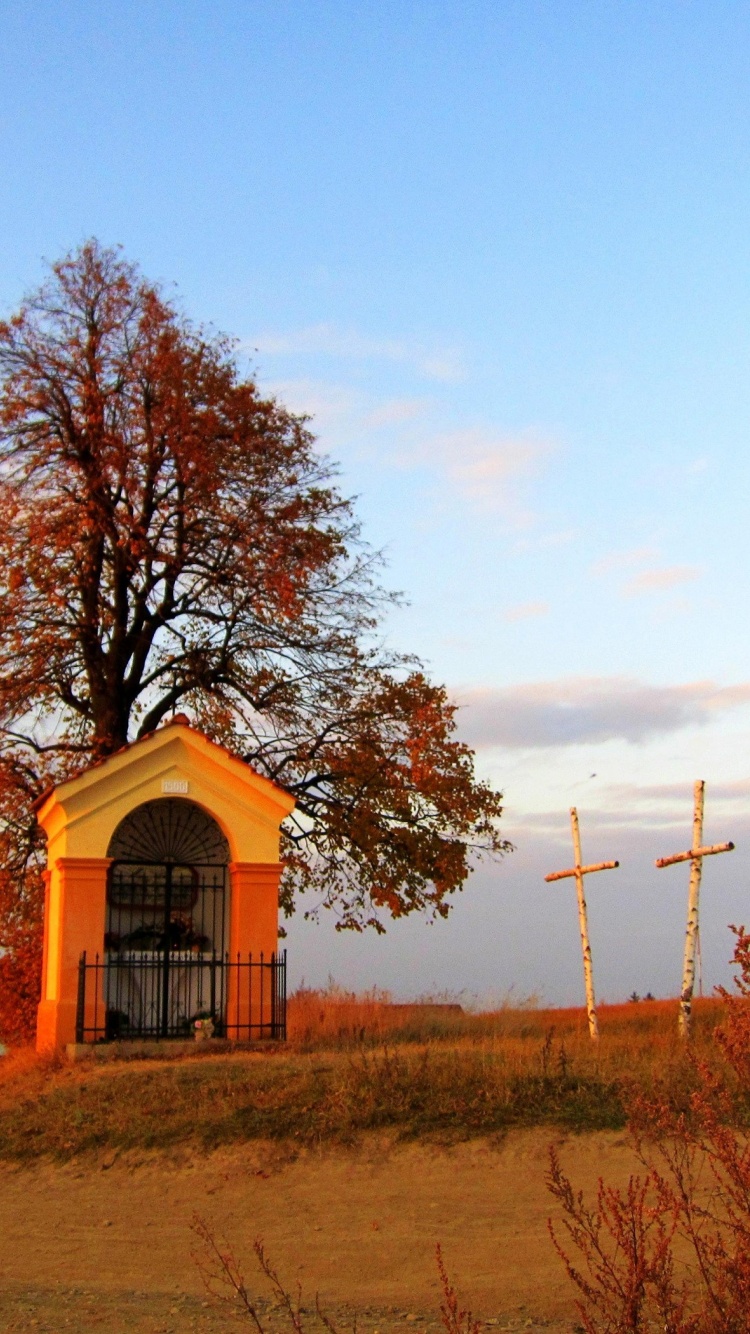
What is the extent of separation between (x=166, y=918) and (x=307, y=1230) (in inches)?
327

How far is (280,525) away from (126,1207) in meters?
13.4

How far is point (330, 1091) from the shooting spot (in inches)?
533

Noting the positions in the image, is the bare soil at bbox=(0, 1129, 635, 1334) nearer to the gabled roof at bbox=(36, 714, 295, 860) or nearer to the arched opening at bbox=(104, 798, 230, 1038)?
the arched opening at bbox=(104, 798, 230, 1038)

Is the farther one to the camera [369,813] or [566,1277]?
[369,813]

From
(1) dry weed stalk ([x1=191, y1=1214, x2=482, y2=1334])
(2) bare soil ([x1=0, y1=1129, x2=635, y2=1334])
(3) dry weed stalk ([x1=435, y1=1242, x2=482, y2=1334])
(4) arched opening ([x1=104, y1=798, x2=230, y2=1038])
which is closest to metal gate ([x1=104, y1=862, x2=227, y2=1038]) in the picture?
(4) arched opening ([x1=104, y1=798, x2=230, y2=1038])

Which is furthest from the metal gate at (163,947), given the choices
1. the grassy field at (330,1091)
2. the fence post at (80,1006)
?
the grassy field at (330,1091)

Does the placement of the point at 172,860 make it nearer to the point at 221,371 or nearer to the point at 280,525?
the point at 280,525

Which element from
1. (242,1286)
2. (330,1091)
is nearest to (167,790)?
(330,1091)

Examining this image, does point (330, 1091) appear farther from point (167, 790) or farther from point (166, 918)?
point (166, 918)

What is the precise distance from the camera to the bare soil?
8977 mm

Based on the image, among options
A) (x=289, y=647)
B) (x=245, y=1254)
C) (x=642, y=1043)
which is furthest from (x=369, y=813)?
(x=245, y=1254)

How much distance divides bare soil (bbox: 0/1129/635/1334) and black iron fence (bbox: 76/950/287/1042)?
4.60m

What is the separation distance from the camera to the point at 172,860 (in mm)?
19266

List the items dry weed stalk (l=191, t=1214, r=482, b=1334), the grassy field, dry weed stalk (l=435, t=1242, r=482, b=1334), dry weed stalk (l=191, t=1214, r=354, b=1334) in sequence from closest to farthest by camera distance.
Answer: dry weed stalk (l=435, t=1242, r=482, b=1334) → dry weed stalk (l=191, t=1214, r=482, b=1334) → dry weed stalk (l=191, t=1214, r=354, b=1334) → the grassy field
